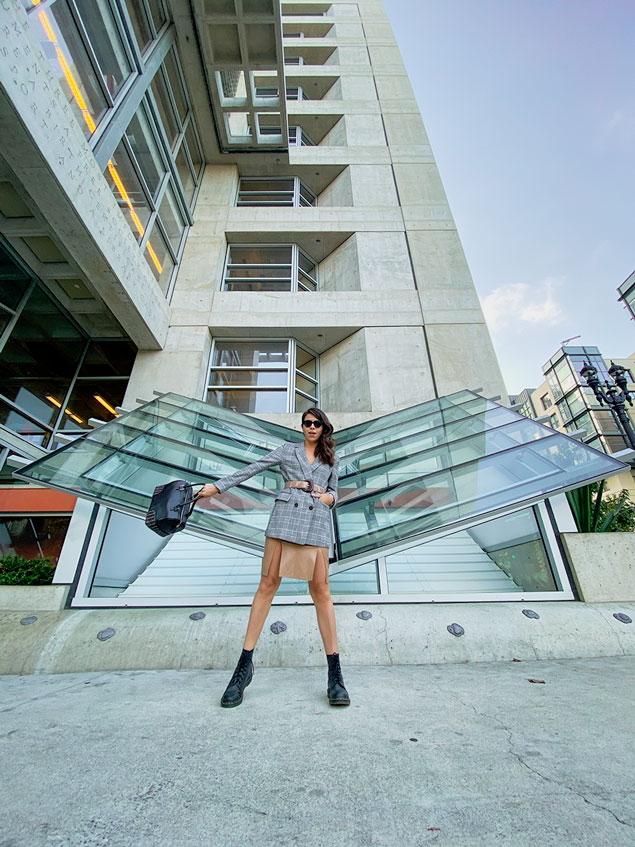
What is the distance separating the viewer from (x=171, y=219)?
971 centimetres

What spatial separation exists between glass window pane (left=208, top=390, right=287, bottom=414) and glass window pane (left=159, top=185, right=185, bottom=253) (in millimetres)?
4558

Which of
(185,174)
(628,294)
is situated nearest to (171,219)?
(185,174)

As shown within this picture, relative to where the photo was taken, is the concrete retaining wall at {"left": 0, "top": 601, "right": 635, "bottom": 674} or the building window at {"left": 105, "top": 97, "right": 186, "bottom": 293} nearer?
the concrete retaining wall at {"left": 0, "top": 601, "right": 635, "bottom": 674}

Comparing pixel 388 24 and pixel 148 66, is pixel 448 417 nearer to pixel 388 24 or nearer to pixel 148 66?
pixel 148 66

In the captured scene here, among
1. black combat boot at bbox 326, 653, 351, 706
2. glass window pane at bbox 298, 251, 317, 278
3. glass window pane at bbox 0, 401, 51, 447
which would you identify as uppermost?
glass window pane at bbox 298, 251, 317, 278

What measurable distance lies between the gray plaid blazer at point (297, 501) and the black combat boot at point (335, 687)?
0.67 meters

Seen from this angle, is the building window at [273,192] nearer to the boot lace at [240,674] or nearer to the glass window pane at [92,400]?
the glass window pane at [92,400]

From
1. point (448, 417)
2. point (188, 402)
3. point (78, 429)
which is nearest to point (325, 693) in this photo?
point (448, 417)

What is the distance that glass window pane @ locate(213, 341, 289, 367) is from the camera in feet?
31.0

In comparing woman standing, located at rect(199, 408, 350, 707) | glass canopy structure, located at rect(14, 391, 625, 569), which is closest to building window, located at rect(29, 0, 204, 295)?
glass canopy structure, located at rect(14, 391, 625, 569)

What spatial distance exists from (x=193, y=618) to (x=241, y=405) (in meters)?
5.92

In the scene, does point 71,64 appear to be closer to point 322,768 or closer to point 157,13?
point 157,13

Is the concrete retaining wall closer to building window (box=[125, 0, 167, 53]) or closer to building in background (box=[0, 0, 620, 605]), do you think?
building in background (box=[0, 0, 620, 605])

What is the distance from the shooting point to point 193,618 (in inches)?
134
